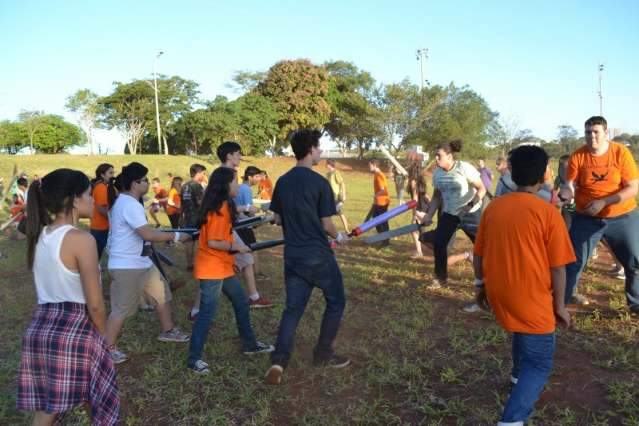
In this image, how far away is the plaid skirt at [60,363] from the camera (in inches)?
95.3

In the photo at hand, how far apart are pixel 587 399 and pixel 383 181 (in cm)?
663

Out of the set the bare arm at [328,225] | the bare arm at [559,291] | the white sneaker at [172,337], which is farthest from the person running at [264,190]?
the bare arm at [559,291]

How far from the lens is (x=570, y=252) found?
260 centimetres

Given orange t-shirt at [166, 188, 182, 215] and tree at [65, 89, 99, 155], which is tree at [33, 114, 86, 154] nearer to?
tree at [65, 89, 99, 155]

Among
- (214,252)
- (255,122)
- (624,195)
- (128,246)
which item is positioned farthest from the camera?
(255,122)

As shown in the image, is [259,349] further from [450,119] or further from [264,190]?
[450,119]

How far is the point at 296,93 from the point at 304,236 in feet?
135

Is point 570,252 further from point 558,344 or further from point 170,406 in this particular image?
point 170,406

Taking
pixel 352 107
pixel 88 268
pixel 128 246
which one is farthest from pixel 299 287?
pixel 352 107

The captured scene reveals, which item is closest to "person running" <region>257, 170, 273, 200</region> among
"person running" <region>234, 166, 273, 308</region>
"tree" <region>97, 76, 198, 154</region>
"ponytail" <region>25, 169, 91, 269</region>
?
"person running" <region>234, 166, 273, 308</region>

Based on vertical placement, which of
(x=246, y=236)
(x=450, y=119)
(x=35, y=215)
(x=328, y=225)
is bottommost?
(x=246, y=236)

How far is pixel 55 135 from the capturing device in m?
58.5

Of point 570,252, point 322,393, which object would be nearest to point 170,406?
point 322,393

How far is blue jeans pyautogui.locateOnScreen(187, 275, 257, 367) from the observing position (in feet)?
12.9
